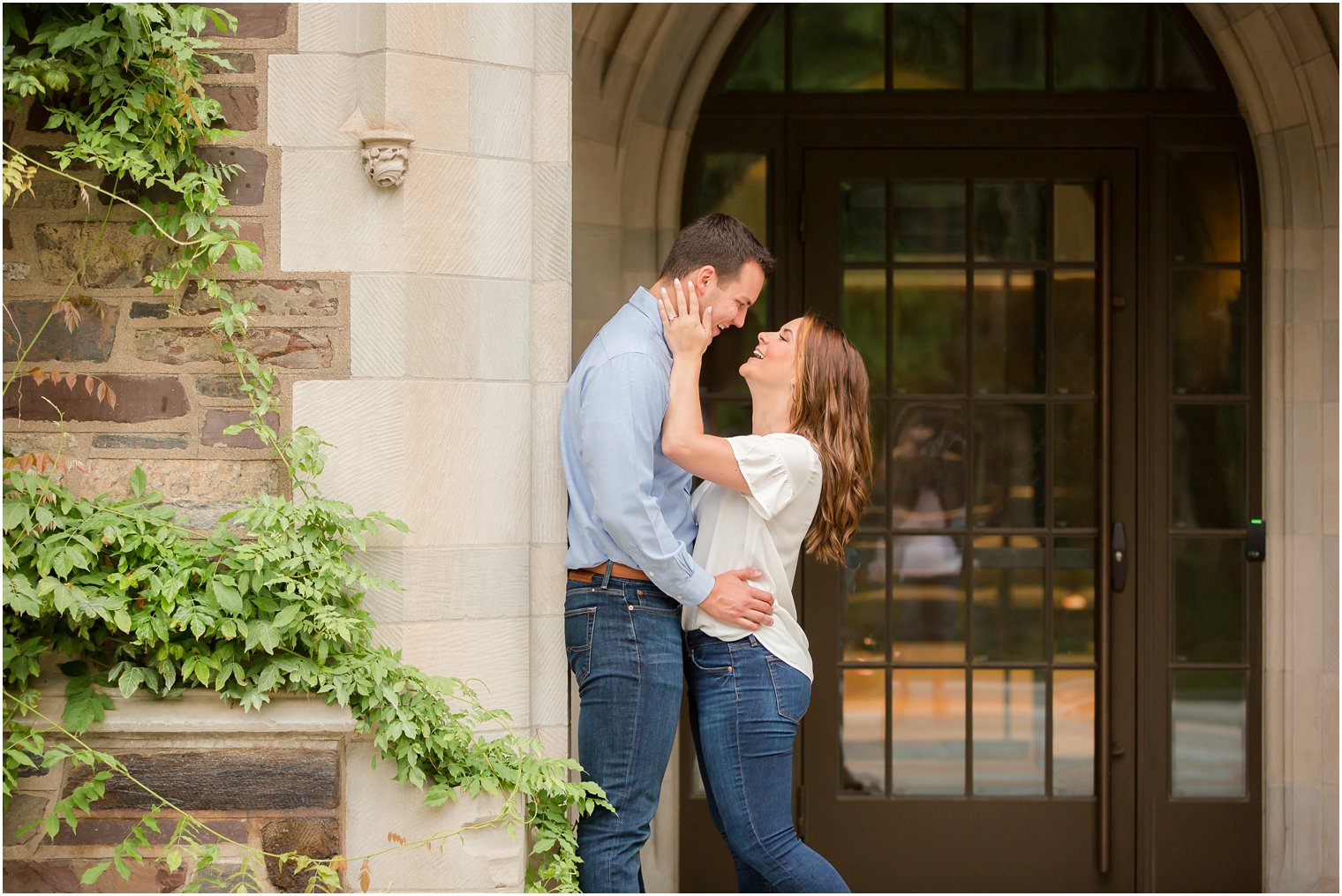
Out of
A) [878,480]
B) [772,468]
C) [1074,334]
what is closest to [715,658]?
[772,468]

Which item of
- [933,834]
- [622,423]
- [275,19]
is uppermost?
[275,19]

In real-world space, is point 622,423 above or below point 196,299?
below

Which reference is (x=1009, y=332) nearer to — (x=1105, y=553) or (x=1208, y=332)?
(x=1208, y=332)

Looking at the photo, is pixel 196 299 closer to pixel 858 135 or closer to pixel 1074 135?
pixel 858 135

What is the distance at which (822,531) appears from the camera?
2.75 m

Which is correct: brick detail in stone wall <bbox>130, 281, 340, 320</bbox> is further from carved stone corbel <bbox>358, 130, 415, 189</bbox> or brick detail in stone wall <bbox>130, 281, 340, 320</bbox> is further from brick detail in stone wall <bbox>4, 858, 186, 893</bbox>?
brick detail in stone wall <bbox>4, 858, 186, 893</bbox>

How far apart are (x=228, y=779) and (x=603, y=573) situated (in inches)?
33.7

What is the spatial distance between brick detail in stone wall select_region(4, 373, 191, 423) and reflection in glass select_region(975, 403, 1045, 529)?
2626 mm

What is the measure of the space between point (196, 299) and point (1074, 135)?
9.61ft

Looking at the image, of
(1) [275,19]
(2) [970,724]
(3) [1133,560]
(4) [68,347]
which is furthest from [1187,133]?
(4) [68,347]

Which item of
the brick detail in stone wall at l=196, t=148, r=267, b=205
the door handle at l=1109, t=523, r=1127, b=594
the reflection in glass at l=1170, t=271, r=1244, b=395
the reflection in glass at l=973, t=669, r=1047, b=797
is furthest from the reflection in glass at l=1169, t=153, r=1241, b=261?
the brick detail in stone wall at l=196, t=148, r=267, b=205

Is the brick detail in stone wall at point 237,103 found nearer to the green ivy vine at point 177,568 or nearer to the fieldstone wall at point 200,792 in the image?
the green ivy vine at point 177,568

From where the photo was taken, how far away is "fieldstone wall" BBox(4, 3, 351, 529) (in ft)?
8.46

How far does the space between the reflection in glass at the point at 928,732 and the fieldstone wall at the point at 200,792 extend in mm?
2251
